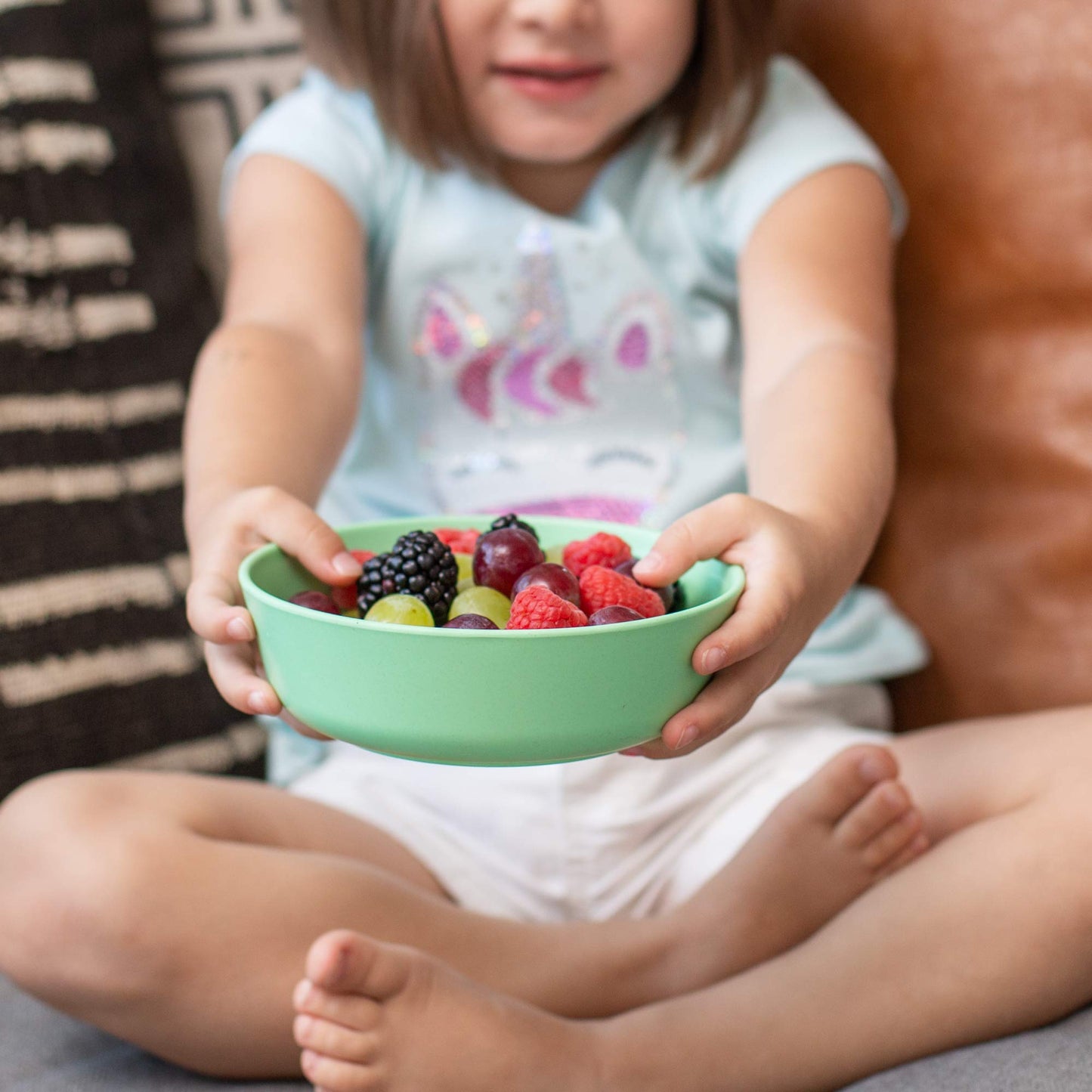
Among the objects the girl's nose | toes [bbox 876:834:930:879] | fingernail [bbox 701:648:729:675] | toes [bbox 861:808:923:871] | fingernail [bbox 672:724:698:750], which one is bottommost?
toes [bbox 876:834:930:879]


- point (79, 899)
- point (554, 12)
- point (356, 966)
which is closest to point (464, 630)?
point (356, 966)

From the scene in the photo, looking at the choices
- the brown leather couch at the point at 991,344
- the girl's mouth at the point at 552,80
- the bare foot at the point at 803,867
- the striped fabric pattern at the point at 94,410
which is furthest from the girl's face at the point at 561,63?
the bare foot at the point at 803,867

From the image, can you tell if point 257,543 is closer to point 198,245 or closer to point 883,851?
point 883,851

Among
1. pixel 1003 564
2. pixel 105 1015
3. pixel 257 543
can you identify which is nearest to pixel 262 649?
pixel 257 543

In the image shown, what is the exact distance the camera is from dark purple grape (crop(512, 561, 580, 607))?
22.9 inches

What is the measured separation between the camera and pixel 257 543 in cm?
69

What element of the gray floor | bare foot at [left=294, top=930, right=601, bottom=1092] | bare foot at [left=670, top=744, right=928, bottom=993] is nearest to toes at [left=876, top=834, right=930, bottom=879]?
bare foot at [left=670, top=744, right=928, bottom=993]

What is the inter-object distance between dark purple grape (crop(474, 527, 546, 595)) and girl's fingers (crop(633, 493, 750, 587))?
0.06 m

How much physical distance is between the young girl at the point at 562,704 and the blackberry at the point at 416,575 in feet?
0.13

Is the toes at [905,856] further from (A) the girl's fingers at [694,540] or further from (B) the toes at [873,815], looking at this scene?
(A) the girl's fingers at [694,540]

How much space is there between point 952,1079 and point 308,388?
62 cm

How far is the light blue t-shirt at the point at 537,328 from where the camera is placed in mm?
1089

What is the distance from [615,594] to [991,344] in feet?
1.82

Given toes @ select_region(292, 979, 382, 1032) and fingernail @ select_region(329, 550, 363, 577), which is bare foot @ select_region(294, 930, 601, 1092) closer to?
toes @ select_region(292, 979, 382, 1032)
